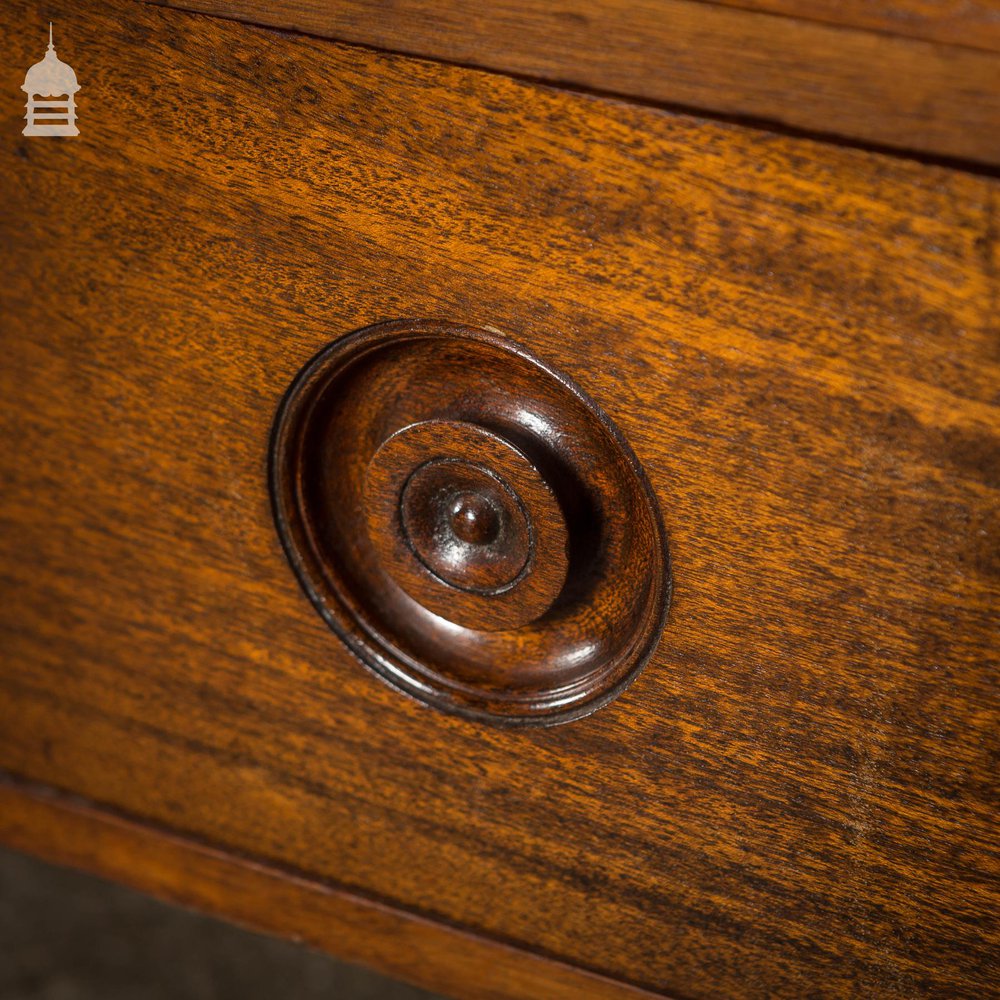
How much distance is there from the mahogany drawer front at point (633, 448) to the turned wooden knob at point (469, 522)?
0.01 metres

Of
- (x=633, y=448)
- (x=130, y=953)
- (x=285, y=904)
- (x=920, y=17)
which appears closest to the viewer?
(x=920, y=17)

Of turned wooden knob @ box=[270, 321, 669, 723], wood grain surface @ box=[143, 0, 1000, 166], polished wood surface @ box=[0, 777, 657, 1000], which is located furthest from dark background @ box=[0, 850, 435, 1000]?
wood grain surface @ box=[143, 0, 1000, 166]

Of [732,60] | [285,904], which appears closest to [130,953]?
[285,904]

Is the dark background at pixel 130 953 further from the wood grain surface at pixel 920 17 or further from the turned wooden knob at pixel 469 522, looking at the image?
the wood grain surface at pixel 920 17

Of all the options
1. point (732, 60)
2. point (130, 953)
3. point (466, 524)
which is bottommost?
point (130, 953)

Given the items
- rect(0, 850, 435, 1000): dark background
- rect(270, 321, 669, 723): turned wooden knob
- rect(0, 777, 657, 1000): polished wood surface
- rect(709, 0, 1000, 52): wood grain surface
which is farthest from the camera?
rect(0, 850, 435, 1000): dark background

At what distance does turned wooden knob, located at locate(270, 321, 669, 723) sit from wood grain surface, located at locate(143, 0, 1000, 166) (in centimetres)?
12

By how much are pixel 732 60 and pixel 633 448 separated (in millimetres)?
161

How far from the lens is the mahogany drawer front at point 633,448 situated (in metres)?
0.45

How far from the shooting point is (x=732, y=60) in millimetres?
416

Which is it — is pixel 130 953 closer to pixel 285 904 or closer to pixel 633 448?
pixel 285 904

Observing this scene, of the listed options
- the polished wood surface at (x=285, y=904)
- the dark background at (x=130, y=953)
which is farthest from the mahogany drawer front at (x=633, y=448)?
the dark background at (x=130, y=953)

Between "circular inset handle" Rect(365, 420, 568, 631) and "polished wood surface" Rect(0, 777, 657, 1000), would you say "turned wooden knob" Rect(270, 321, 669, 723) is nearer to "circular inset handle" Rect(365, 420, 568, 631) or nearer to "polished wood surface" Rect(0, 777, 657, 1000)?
"circular inset handle" Rect(365, 420, 568, 631)

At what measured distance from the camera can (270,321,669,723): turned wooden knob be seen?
0.55m
